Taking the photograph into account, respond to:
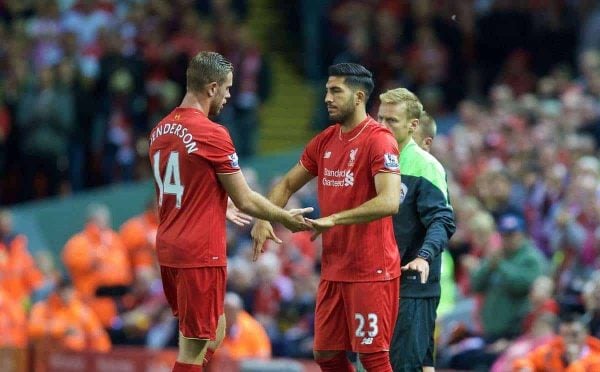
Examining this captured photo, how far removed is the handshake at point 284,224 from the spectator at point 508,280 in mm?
4310

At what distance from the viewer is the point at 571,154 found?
609 inches

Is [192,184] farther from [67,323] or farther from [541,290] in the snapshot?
[67,323]

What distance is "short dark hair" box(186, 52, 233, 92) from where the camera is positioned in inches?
354

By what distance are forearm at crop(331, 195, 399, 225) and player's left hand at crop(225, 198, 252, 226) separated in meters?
0.97

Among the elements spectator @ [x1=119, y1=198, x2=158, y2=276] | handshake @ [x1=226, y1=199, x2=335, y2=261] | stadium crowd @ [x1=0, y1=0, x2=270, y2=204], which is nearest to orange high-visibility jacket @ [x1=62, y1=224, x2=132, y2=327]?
spectator @ [x1=119, y1=198, x2=158, y2=276]

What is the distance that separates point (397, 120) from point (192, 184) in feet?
5.12

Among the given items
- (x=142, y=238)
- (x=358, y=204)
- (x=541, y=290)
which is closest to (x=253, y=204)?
(x=358, y=204)

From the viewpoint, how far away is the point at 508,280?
1340 centimetres

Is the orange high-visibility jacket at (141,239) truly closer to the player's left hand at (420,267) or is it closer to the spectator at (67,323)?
the spectator at (67,323)

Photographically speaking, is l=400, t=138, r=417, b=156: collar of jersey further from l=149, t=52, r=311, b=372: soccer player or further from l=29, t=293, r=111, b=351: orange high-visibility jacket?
l=29, t=293, r=111, b=351: orange high-visibility jacket

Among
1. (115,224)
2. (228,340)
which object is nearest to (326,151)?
(228,340)

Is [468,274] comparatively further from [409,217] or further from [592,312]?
[409,217]

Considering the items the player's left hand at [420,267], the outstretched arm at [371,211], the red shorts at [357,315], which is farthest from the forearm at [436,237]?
the outstretched arm at [371,211]

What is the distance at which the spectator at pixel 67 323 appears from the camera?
53.3ft
